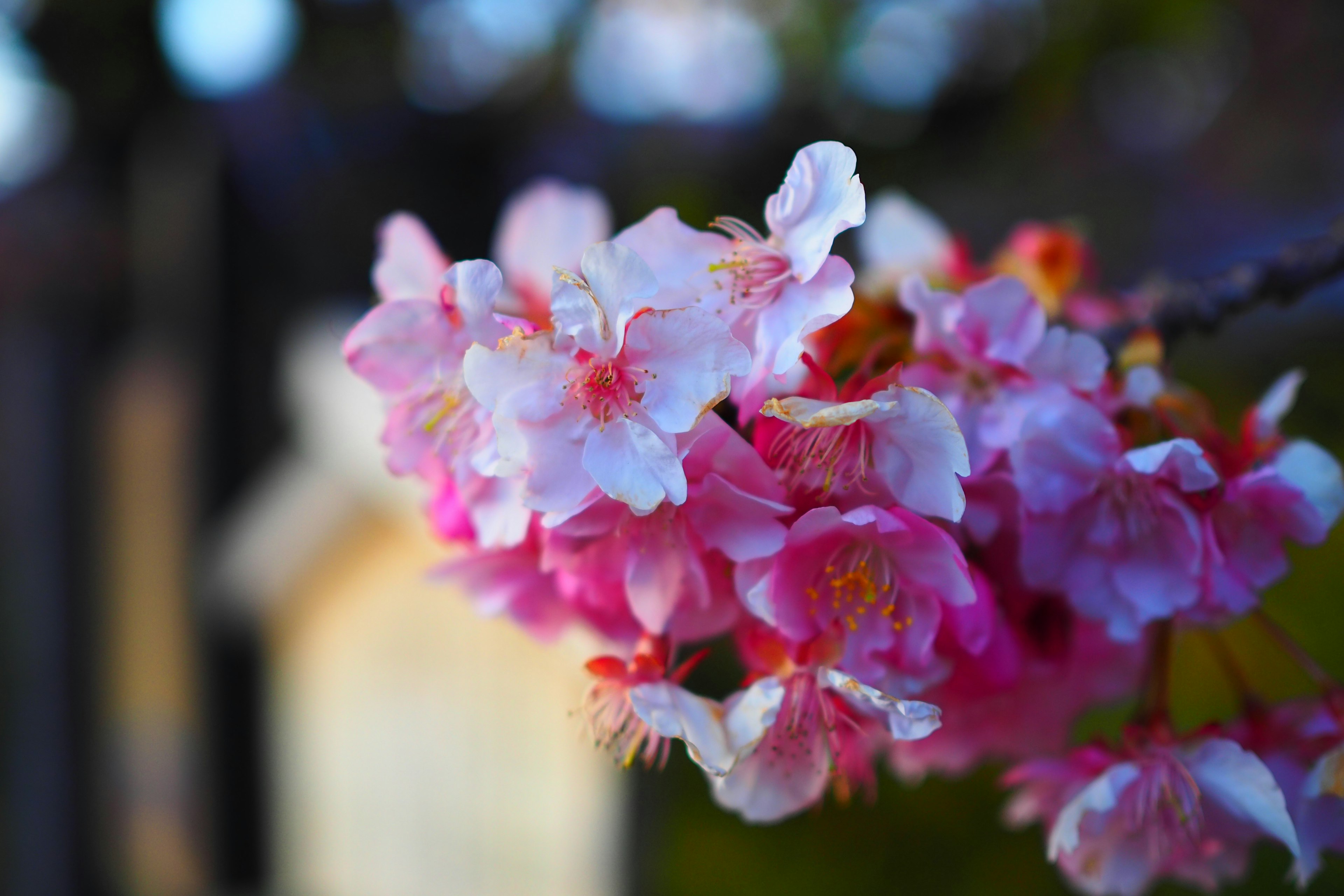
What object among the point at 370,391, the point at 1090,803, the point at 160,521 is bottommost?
the point at 160,521

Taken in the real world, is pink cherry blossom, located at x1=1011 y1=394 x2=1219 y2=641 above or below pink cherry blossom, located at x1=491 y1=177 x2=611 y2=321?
below

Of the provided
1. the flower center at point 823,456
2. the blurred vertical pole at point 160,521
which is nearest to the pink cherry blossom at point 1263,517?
the flower center at point 823,456

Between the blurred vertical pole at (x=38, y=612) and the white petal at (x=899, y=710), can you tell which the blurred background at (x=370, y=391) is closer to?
the blurred vertical pole at (x=38, y=612)

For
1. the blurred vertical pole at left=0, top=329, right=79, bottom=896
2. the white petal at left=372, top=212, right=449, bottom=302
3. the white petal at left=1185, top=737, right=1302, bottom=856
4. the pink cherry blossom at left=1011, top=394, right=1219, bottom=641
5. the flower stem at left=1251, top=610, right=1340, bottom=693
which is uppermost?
the white petal at left=372, top=212, right=449, bottom=302

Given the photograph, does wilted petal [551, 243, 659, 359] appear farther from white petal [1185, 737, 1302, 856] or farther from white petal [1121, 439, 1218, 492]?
white petal [1185, 737, 1302, 856]

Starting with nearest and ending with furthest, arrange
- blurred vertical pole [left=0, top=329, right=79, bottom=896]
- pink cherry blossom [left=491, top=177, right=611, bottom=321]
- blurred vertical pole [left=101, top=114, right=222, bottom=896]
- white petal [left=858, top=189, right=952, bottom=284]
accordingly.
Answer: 1. pink cherry blossom [left=491, top=177, right=611, bottom=321]
2. white petal [left=858, top=189, right=952, bottom=284]
3. blurred vertical pole [left=101, top=114, right=222, bottom=896]
4. blurred vertical pole [left=0, top=329, right=79, bottom=896]

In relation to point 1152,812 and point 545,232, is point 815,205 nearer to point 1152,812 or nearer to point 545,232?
point 545,232

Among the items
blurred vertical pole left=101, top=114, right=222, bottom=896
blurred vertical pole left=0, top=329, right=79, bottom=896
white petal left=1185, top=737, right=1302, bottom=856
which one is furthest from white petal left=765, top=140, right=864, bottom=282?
blurred vertical pole left=0, top=329, right=79, bottom=896

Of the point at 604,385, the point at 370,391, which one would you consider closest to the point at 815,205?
the point at 604,385

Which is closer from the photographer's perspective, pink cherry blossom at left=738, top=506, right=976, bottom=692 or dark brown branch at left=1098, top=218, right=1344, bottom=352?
pink cherry blossom at left=738, top=506, right=976, bottom=692
